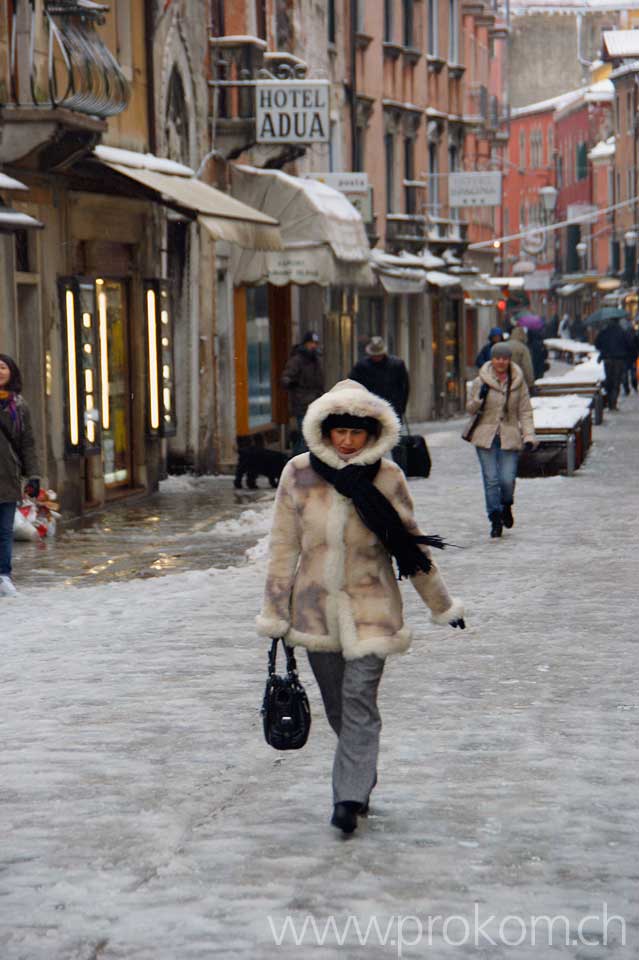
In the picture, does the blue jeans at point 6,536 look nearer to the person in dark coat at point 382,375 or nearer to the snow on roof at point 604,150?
the person in dark coat at point 382,375

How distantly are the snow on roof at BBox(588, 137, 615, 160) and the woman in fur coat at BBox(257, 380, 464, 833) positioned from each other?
315ft

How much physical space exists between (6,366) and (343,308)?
23.5m

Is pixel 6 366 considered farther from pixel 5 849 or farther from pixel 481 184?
pixel 481 184

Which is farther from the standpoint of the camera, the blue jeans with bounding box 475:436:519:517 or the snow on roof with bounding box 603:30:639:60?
the snow on roof with bounding box 603:30:639:60

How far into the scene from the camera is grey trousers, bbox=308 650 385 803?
6.89 meters

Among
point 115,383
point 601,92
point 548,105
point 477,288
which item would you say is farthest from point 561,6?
point 115,383

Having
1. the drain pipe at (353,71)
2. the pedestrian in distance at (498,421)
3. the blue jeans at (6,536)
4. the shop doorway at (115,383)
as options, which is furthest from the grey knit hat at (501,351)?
the drain pipe at (353,71)

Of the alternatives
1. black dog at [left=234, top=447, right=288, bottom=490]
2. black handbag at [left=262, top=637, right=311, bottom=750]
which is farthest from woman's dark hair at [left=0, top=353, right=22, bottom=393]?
black dog at [left=234, top=447, right=288, bottom=490]

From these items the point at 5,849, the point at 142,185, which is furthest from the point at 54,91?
the point at 5,849

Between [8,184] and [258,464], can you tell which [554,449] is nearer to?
[258,464]

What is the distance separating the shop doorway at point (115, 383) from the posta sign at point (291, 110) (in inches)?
204

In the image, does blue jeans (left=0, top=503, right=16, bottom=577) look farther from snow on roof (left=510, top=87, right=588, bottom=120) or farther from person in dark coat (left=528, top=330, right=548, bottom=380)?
snow on roof (left=510, top=87, right=588, bottom=120)

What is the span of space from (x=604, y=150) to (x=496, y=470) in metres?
87.9

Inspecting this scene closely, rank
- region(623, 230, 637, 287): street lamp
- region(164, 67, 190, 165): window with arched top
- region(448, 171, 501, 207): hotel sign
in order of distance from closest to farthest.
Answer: region(164, 67, 190, 165): window with arched top
region(448, 171, 501, 207): hotel sign
region(623, 230, 637, 287): street lamp
